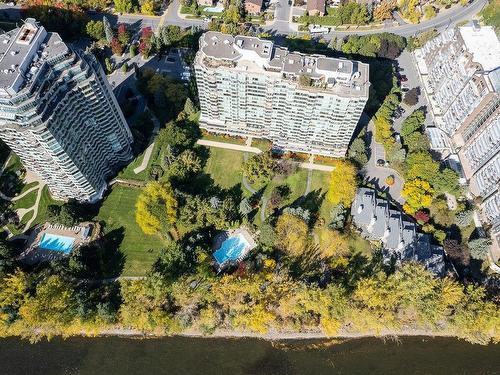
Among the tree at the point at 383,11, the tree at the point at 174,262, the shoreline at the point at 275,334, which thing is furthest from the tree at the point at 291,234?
the tree at the point at 383,11

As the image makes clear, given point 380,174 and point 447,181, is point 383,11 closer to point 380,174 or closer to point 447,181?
point 380,174

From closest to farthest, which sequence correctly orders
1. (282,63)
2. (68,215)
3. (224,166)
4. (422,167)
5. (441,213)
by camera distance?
(282,63) < (68,215) < (441,213) < (422,167) < (224,166)

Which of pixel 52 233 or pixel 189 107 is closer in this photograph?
pixel 52 233

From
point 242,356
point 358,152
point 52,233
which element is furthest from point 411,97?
point 52,233

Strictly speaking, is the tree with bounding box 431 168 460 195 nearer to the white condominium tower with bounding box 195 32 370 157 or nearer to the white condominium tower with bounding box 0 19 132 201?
the white condominium tower with bounding box 195 32 370 157

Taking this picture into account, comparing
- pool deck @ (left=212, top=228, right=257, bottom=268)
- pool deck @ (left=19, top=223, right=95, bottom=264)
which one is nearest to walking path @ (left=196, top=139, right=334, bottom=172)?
pool deck @ (left=212, top=228, right=257, bottom=268)

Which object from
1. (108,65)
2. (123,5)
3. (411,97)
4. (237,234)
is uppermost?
(123,5)

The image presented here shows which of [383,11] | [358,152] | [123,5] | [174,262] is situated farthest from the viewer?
[123,5]
